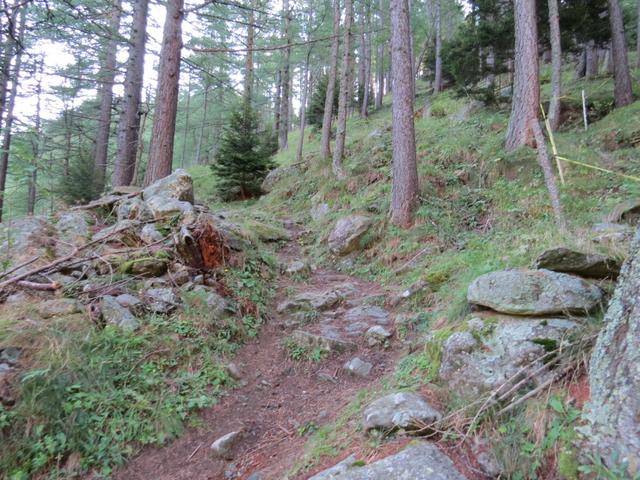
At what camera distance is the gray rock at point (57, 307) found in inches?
143

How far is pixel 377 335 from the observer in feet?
14.8

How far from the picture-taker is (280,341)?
4.67 meters

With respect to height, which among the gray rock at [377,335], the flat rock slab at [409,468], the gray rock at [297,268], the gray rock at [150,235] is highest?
the gray rock at [150,235]

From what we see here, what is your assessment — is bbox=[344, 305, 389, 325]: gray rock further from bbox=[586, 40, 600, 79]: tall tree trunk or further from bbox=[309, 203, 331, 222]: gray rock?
bbox=[586, 40, 600, 79]: tall tree trunk

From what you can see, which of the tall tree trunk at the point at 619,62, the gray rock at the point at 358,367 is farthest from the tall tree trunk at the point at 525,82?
the gray rock at the point at 358,367

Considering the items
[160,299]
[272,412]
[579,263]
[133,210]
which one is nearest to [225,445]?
[272,412]

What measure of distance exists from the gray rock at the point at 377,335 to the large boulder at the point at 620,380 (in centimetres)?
261

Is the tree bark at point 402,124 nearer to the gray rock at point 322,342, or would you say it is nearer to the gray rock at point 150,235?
the gray rock at point 322,342

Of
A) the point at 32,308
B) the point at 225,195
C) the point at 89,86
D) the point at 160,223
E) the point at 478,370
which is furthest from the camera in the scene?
the point at 89,86

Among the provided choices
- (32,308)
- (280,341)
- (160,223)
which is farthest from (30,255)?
(280,341)

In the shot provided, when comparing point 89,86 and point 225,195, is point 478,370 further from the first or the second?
point 89,86

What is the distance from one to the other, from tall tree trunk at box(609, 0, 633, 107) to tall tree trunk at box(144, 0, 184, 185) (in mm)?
11157

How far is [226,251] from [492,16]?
39.5ft

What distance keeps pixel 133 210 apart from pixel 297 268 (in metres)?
2.91
